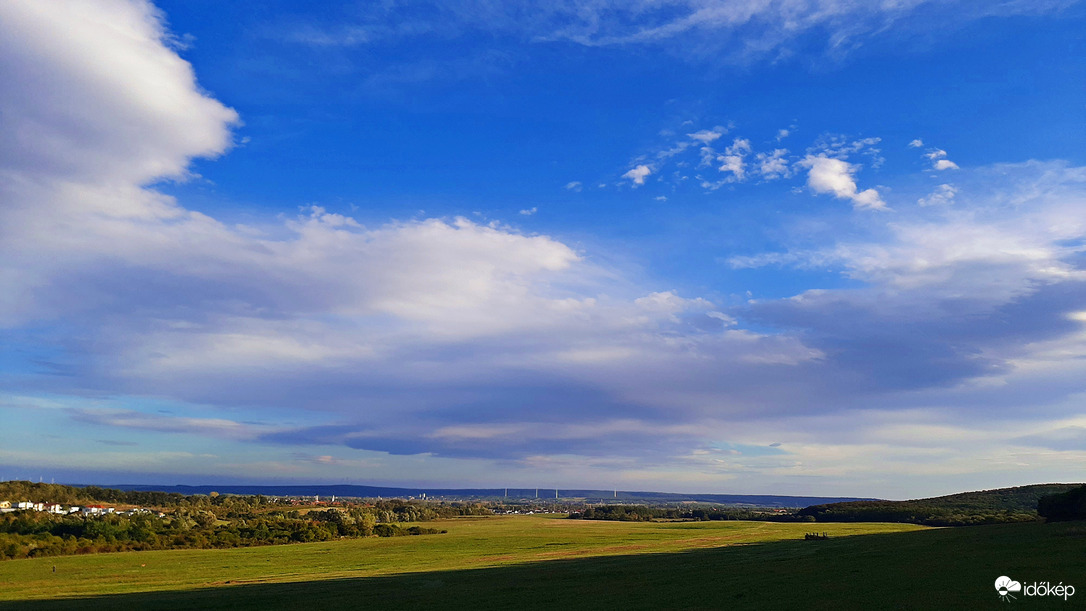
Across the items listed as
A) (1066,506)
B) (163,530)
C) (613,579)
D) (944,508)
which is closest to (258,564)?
(163,530)

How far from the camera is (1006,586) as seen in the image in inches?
814

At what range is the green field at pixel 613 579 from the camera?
23.0 meters

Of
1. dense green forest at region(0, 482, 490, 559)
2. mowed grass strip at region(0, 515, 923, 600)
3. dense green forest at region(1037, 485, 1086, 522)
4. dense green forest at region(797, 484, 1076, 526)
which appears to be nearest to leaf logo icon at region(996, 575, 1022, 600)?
dense green forest at region(1037, 485, 1086, 522)

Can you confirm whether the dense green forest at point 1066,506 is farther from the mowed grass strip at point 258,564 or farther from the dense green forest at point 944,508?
the dense green forest at point 944,508

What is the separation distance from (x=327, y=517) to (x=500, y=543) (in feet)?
185

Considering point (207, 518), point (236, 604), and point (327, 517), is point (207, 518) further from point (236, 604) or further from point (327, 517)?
point (236, 604)

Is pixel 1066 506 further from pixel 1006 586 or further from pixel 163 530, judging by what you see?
pixel 163 530

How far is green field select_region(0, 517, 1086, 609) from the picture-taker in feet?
75.5

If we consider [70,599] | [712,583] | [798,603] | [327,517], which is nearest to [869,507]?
[327,517]

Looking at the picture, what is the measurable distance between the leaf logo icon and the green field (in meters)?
0.38

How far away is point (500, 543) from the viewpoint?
89812 millimetres

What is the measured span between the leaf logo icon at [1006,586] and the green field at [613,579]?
0.38 m

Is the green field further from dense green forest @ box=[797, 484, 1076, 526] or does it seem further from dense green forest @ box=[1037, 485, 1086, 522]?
dense green forest @ box=[797, 484, 1076, 526]

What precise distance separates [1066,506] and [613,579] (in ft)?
110
